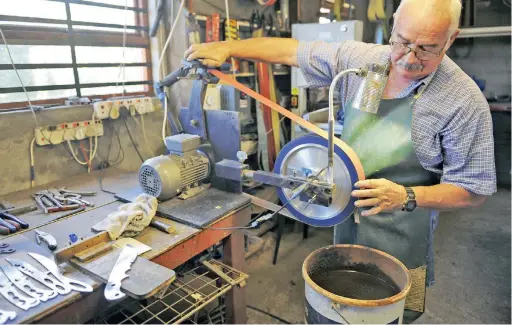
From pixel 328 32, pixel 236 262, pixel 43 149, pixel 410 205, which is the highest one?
pixel 328 32

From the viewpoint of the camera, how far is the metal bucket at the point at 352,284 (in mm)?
1221

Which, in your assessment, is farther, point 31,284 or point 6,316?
point 31,284

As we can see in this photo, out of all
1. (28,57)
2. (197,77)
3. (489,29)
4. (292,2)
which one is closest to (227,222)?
(197,77)

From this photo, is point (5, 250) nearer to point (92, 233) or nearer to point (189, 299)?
point (92, 233)

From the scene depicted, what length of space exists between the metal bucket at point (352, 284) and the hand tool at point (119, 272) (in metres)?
0.61

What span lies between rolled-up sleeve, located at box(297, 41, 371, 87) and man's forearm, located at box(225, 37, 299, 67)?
38 millimetres

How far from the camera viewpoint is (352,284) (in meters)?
1.46

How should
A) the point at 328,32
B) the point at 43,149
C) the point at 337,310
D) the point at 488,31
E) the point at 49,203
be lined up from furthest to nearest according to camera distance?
1. the point at 488,31
2. the point at 328,32
3. the point at 43,149
4. the point at 49,203
5. the point at 337,310

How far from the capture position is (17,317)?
2.85 feet

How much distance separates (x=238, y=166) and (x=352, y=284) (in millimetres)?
634

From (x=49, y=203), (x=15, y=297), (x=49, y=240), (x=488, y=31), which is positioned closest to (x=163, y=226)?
(x=49, y=240)

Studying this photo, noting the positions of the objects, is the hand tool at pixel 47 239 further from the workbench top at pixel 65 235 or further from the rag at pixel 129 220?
the rag at pixel 129 220

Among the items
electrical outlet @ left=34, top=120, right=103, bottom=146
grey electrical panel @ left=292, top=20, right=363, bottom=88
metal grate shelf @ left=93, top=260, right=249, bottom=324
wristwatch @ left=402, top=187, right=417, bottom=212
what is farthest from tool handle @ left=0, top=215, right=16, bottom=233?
grey electrical panel @ left=292, top=20, right=363, bottom=88

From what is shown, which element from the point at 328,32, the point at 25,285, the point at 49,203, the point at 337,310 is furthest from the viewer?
the point at 328,32
